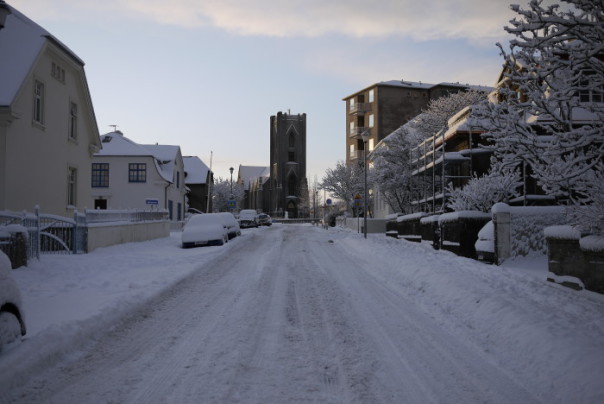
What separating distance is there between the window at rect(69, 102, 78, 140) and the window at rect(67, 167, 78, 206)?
1.53m

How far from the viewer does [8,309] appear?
5.24 m

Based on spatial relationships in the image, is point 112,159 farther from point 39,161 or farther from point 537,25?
point 537,25

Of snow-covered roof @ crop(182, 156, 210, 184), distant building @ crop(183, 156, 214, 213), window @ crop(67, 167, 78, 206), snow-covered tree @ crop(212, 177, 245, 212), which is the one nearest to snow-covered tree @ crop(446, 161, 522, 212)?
window @ crop(67, 167, 78, 206)

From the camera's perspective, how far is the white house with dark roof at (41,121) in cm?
1633

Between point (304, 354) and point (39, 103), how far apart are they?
1761 centimetres

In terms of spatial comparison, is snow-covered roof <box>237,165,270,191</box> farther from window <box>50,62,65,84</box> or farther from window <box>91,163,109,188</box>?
window <box>50,62,65,84</box>

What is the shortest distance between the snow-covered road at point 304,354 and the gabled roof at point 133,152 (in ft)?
118

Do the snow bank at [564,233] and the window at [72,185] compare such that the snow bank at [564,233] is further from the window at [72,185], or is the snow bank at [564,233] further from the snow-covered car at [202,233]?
the window at [72,185]

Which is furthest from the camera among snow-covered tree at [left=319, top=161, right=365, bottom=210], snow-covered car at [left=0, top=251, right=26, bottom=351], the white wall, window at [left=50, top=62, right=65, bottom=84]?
snow-covered tree at [left=319, top=161, right=365, bottom=210]

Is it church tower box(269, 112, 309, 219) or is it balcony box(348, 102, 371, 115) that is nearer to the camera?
balcony box(348, 102, 371, 115)

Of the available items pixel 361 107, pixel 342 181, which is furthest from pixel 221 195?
pixel 342 181

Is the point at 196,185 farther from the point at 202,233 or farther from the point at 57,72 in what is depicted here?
the point at 57,72

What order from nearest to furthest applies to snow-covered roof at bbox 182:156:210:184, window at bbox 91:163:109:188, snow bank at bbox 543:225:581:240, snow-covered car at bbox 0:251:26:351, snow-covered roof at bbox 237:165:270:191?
1. snow-covered car at bbox 0:251:26:351
2. snow bank at bbox 543:225:581:240
3. window at bbox 91:163:109:188
4. snow-covered roof at bbox 182:156:210:184
5. snow-covered roof at bbox 237:165:270:191

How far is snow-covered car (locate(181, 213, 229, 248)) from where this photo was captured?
21875 millimetres
